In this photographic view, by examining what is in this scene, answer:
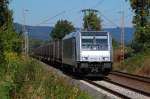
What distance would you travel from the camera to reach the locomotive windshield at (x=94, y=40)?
32125mm

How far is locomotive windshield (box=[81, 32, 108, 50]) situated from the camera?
32.1 m

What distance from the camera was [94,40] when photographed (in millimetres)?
32344

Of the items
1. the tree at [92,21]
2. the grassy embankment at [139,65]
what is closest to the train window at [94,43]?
the grassy embankment at [139,65]

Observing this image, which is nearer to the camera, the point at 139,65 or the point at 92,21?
the point at 139,65

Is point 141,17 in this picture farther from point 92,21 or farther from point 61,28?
point 61,28

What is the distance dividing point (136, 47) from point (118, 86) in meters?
33.8

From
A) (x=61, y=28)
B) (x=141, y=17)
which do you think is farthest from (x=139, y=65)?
(x=61, y=28)

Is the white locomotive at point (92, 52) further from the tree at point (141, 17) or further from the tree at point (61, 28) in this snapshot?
the tree at point (61, 28)

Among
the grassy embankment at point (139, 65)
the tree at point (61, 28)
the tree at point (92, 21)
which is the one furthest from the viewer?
the tree at point (61, 28)

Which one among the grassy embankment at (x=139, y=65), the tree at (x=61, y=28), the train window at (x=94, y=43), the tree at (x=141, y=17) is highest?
the tree at (x=61, y=28)

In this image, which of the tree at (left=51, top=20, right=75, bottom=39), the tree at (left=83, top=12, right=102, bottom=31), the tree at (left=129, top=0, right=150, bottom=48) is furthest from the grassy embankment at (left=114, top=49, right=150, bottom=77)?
the tree at (left=51, top=20, right=75, bottom=39)

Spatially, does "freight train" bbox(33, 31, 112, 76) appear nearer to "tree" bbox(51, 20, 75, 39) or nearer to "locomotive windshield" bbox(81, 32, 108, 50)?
"locomotive windshield" bbox(81, 32, 108, 50)

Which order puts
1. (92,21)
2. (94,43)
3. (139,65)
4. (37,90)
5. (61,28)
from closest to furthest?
(37,90)
(94,43)
(139,65)
(92,21)
(61,28)

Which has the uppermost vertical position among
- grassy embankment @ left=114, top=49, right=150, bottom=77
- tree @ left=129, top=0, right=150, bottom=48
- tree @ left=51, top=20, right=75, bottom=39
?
tree @ left=51, top=20, right=75, bottom=39
